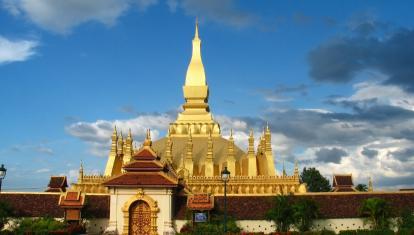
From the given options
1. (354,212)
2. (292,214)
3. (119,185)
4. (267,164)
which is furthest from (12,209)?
(267,164)

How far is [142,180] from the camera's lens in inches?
1332

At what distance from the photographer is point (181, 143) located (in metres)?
60.7

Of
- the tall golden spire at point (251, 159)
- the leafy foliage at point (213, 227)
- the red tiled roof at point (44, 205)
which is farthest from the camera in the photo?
the tall golden spire at point (251, 159)

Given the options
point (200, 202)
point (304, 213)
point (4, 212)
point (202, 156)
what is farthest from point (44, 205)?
point (202, 156)

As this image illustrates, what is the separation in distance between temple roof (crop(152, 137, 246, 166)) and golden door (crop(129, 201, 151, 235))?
2059cm

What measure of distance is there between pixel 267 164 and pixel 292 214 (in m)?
21.8

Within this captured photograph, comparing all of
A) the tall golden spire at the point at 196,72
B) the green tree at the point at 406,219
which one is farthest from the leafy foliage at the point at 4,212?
the tall golden spire at the point at 196,72

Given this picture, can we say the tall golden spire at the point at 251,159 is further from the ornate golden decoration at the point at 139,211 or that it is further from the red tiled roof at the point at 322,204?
the ornate golden decoration at the point at 139,211

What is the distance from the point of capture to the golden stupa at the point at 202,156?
164 ft

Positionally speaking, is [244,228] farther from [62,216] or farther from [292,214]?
[62,216]

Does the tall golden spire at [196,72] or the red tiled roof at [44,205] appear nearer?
the red tiled roof at [44,205]

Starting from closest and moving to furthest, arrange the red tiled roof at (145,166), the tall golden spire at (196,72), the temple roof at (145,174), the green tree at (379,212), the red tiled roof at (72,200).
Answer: the green tree at (379,212)
the temple roof at (145,174)
the red tiled roof at (145,166)
the red tiled roof at (72,200)
the tall golden spire at (196,72)

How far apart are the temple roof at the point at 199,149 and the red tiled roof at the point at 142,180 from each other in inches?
798

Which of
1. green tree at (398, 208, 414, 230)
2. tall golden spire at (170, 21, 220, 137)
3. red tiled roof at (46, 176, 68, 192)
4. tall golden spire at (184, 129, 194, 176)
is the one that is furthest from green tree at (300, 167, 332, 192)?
green tree at (398, 208, 414, 230)
